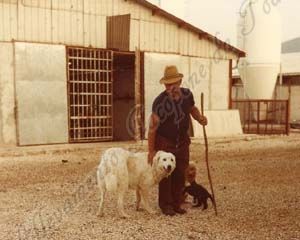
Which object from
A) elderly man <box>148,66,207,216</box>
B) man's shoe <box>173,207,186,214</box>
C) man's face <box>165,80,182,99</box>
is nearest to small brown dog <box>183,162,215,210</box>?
elderly man <box>148,66,207,216</box>

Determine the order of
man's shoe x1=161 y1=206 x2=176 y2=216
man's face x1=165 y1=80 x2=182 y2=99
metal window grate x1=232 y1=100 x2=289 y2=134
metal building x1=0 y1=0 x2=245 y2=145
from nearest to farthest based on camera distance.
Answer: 1. man's shoe x1=161 y1=206 x2=176 y2=216
2. man's face x1=165 y1=80 x2=182 y2=99
3. metal building x1=0 y1=0 x2=245 y2=145
4. metal window grate x1=232 y1=100 x2=289 y2=134

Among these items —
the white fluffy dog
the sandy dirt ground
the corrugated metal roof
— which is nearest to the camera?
the sandy dirt ground

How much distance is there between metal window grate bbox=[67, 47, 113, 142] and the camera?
15297mm

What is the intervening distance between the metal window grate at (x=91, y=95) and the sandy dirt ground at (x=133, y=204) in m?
3.16

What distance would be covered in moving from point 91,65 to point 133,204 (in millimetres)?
9351

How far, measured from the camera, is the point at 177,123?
6.57 meters

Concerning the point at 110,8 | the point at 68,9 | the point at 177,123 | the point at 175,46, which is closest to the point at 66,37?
the point at 68,9

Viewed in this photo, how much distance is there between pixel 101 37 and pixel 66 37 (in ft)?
4.32

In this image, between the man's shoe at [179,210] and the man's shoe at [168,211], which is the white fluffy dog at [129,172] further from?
the man's shoe at [179,210]

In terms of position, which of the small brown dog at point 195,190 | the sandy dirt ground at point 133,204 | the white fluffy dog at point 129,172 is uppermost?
the white fluffy dog at point 129,172

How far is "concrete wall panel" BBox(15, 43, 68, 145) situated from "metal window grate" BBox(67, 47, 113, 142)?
83 cm

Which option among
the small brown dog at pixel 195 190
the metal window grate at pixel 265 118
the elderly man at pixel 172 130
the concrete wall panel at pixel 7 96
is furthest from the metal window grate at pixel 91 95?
the elderly man at pixel 172 130

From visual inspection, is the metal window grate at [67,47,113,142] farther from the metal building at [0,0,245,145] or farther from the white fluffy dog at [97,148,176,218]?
the white fluffy dog at [97,148,176,218]

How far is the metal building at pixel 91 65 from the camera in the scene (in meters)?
13.4
